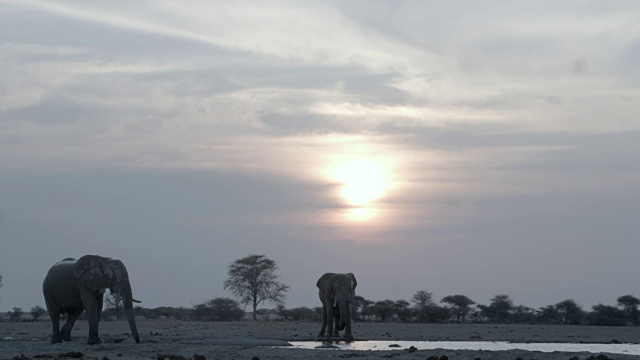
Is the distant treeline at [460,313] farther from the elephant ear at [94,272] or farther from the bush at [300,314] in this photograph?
the elephant ear at [94,272]

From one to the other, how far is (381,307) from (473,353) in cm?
6054

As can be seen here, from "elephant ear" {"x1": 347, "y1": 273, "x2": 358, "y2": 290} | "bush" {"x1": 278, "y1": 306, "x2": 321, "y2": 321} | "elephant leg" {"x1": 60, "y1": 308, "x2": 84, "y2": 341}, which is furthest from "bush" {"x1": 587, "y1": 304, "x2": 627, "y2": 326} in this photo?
"elephant leg" {"x1": 60, "y1": 308, "x2": 84, "y2": 341}

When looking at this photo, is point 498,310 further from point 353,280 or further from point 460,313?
point 353,280

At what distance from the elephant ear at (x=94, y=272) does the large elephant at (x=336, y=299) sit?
13.1m

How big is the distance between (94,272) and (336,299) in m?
13.6

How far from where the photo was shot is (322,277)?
50469mm

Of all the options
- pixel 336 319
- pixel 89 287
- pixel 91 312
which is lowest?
→ pixel 91 312

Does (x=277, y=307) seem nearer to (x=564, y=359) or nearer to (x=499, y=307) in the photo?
(x=499, y=307)

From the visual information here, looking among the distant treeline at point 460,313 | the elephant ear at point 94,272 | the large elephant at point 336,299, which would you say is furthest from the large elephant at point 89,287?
the distant treeline at point 460,313

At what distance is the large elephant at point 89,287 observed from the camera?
39.2 metres

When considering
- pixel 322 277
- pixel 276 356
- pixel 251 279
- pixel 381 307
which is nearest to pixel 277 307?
pixel 251 279

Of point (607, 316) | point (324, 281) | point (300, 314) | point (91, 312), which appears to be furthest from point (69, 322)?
point (300, 314)

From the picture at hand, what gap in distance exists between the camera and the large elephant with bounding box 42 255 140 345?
39188mm

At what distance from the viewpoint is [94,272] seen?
3934 centimetres
